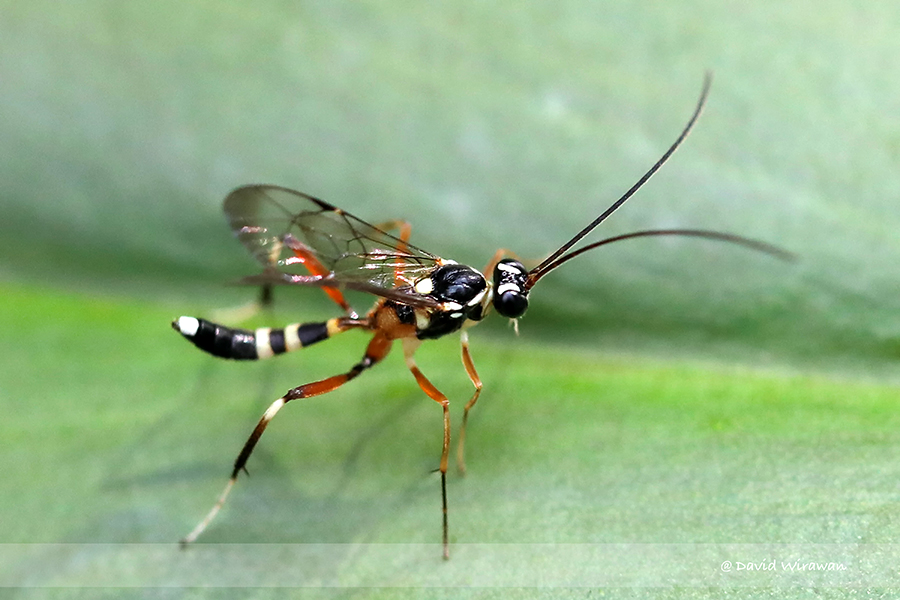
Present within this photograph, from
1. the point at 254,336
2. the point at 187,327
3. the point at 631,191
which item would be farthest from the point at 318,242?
the point at 631,191

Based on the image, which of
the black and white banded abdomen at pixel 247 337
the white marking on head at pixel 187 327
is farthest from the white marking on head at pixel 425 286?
the white marking on head at pixel 187 327

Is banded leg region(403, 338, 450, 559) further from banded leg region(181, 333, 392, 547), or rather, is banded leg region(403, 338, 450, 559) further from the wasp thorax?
the wasp thorax

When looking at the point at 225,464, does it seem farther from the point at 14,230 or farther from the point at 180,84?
the point at 180,84

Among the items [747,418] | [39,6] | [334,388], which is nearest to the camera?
[747,418]

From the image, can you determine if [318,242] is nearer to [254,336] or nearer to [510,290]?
[254,336]

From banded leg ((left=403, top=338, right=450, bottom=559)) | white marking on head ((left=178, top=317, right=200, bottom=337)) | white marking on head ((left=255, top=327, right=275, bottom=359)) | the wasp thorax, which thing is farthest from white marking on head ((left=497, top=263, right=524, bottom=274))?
white marking on head ((left=178, top=317, right=200, bottom=337))

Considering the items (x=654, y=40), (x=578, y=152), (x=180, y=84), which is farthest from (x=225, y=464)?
(x=654, y=40)

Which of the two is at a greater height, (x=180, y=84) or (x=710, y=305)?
(x=180, y=84)
